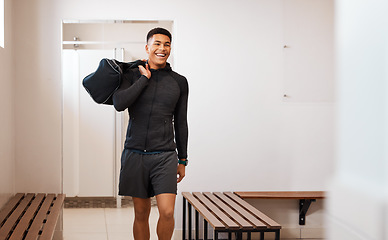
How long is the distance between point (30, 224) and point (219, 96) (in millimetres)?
1988

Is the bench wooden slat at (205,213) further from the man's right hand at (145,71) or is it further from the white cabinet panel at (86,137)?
the white cabinet panel at (86,137)

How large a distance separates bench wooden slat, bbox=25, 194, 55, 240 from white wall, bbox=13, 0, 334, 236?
0.40 metres

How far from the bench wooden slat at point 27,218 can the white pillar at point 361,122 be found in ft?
8.62

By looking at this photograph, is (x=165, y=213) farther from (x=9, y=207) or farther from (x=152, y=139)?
(x=9, y=207)

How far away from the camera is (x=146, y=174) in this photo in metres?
2.96

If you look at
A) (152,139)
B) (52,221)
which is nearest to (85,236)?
(52,221)

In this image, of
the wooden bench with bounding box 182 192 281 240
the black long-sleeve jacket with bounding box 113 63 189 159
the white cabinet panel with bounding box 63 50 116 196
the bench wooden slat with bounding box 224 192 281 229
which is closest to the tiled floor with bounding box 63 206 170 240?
the white cabinet panel with bounding box 63 50 116 196

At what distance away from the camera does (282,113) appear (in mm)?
4500

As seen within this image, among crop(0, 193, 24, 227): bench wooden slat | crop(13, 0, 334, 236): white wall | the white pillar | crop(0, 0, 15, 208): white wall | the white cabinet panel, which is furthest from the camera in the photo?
the white cabinet panel

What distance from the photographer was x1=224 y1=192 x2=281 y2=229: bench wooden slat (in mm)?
3091

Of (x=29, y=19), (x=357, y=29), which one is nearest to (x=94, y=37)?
(x=29, y=19)

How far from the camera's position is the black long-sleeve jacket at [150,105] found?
9.44ft

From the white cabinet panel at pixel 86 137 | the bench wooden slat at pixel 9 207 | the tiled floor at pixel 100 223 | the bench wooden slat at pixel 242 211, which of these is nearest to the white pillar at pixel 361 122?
the bench wooden slat at pixel 242 211

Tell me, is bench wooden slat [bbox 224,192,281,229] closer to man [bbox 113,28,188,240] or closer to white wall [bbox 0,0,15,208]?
man [bbox 113,28,188,240]
